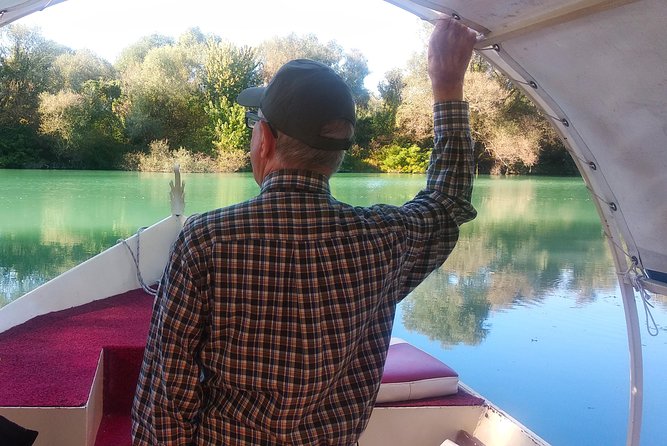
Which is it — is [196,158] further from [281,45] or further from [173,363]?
[173,363]

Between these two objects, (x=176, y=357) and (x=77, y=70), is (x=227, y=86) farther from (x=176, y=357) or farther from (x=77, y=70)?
(x=176, y=357)

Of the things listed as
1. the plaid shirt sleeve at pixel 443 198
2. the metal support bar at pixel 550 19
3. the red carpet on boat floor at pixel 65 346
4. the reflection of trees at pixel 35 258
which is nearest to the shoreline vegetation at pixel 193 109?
the reflection of trees at pixel 35 258

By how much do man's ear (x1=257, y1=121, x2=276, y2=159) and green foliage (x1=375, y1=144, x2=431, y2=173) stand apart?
1077 cm

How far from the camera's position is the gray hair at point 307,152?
30.1 inches

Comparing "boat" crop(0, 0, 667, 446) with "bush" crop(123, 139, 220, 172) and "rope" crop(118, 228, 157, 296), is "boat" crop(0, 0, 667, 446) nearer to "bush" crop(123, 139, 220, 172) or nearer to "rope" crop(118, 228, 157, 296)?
"rope" crop(118, 228, 157, 296)

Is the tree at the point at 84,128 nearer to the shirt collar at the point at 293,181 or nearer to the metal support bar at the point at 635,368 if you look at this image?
the metal support bar at the point at 635,368

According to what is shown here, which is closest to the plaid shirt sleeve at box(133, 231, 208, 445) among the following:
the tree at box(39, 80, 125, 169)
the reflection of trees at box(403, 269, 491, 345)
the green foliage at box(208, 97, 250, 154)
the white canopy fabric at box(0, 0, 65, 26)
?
the white canopy fabric at box(0, 0, 65, 26)

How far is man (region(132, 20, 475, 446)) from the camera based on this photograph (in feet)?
2.40

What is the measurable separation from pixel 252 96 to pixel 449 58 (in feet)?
1.26

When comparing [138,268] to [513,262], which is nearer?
[138,268]

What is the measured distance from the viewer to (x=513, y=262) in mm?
9086

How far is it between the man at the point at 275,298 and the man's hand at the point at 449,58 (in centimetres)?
27

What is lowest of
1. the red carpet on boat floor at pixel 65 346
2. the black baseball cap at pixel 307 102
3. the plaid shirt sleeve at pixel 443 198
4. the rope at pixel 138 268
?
→ the red carpet on boat floor at pixel 65 346

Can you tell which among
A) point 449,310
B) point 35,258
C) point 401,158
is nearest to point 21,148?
point 35,258
